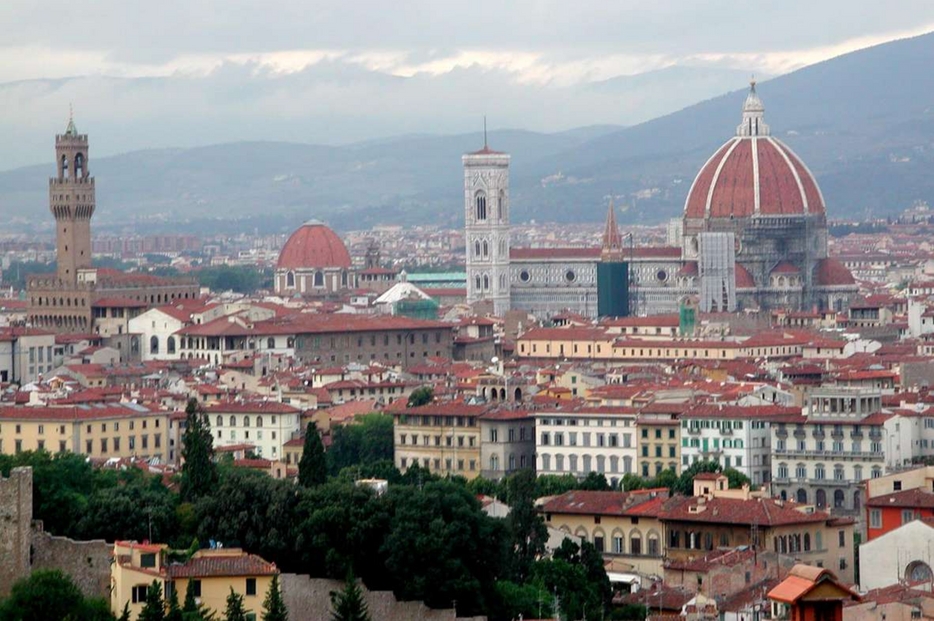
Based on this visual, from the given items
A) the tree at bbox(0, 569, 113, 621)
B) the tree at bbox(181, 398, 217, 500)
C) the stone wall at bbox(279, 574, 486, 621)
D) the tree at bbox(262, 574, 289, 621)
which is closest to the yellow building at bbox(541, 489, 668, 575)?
the tree at bbox(181, 398, 217, 500)

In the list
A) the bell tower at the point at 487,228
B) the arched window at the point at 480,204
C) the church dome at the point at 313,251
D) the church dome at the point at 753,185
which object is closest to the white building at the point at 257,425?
the bell tower at the point at 487,228

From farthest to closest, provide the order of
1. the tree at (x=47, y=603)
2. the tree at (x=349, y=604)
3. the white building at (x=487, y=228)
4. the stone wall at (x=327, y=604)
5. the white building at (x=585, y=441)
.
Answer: the white building at (x=487, y=228) → the white building at (x=585, y=441) → the stone wall at (x=327, y=604) → the tree at (x=349, y=604) → the tree at (x=47, y=603)

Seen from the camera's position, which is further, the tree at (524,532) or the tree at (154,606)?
the tree at (524,532)

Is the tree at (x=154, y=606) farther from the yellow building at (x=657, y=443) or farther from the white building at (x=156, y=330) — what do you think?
the white building at (x=156, y=330)

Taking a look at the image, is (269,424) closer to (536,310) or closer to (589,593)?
(589,593)

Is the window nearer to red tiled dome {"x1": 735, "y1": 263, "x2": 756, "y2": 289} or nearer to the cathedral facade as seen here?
the cathedral facade

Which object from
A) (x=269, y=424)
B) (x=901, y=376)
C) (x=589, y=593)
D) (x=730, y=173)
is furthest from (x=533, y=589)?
(x=730, y=173)
